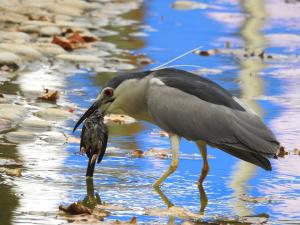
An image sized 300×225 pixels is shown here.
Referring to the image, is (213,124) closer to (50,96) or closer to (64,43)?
(50,96)

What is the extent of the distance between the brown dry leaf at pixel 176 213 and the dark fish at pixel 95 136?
1227 millimetres

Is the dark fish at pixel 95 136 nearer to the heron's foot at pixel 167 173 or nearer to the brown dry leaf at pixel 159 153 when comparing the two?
the heron's foot at pixel 167 173

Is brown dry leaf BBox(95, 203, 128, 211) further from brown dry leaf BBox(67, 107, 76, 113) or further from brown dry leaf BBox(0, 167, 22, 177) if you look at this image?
brown dry leaf BBox(67, 107, 76, 113)

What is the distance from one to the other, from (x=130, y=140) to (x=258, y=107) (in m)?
2.06

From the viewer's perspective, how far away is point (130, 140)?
1013cm

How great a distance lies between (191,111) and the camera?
28.7 ft

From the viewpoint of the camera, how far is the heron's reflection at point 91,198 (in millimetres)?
8078

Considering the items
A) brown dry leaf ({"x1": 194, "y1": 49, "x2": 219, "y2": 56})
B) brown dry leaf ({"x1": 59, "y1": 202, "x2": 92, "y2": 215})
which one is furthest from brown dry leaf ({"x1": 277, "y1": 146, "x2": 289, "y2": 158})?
brown dry leaf ({"x1": 194, "y1": 49, "x2": 219, "y2": 56})

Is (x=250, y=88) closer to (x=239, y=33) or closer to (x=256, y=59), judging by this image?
(x=256, y=59)

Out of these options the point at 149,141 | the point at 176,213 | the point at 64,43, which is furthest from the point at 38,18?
the point at 176,213

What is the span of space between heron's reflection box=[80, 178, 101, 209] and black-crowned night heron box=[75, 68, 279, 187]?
0.50 metres

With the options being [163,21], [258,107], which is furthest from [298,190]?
[163,21]

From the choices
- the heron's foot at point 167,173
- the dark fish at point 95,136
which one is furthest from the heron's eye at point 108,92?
the heron's foot at point 167,173

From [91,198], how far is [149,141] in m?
A: 1.99
